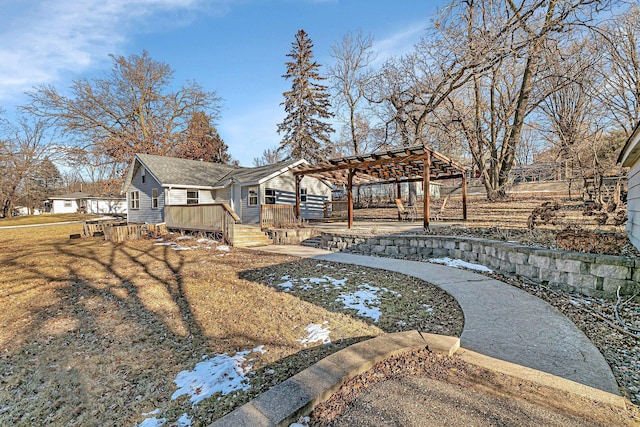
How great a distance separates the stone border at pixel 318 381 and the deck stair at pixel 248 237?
8.88 meters

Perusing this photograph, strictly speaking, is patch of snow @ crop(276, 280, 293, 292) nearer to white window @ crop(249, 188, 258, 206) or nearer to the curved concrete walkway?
the curved concrete walkway

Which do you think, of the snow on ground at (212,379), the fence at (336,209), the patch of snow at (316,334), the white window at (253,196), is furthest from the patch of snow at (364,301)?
the fence at (336,209)

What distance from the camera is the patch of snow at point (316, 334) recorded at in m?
3.59

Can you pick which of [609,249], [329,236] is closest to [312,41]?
[329,236]

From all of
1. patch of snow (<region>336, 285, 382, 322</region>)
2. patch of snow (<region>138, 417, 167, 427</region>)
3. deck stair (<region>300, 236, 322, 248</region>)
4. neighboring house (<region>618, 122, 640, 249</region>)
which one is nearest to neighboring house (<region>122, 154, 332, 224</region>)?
deck stair (<region>300, 236, 322, 248</region>)

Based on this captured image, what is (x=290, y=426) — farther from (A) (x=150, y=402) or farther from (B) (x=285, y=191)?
(B) (x=285, y=191)

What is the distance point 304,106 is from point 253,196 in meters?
14.2

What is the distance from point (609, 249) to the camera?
4715mm

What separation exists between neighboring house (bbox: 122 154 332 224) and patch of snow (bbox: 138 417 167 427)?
1302 centimetres

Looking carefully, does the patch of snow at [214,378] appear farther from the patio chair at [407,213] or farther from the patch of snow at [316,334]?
the patio chair at [407,213]

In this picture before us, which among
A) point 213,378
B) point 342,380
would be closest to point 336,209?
point 213,378

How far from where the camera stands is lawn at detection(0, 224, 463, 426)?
2.82 meters

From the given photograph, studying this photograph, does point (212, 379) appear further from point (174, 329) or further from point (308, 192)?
point (308, 192)

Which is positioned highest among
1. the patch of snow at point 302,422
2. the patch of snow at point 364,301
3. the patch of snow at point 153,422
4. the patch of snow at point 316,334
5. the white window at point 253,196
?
the white window at point 253,196
